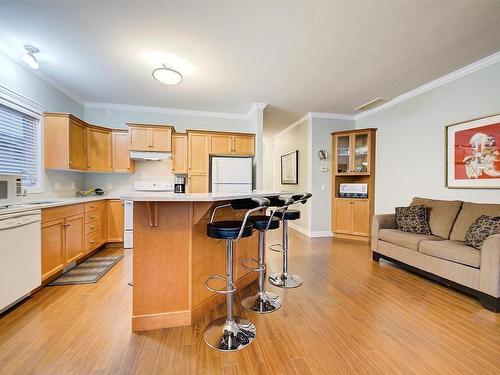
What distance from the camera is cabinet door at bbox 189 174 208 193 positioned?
4293mm

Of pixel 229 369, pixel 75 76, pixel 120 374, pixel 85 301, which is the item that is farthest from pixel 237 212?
pixel 75 76

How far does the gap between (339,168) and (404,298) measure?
9.88 feet

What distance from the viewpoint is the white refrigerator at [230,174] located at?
423 cm

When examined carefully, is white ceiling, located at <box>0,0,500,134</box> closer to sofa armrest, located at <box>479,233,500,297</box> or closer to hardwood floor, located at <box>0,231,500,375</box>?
sofa armrest, located at <box>479,233,500,297</box>

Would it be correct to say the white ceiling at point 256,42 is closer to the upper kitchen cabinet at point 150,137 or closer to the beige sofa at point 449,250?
the upper kitchen cabinet at point 150,137

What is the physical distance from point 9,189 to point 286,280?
2.98 meters

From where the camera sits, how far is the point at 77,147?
3.59 m

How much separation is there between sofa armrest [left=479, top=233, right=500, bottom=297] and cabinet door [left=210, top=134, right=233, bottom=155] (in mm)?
3713

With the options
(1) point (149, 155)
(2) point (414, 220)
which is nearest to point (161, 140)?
(1) point (149, 155)

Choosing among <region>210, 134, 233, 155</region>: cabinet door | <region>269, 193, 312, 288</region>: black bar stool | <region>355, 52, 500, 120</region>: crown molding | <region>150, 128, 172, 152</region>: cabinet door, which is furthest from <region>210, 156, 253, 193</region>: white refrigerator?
<region>355, 52, 500, 120</region>: crown molding

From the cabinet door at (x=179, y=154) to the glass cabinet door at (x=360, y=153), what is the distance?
353cm

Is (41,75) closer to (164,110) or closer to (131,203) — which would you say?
(164,110)

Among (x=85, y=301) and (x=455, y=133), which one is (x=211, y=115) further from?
(x=455, y=133)

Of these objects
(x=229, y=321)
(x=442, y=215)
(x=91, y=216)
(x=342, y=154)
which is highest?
(x=342, y=154)
